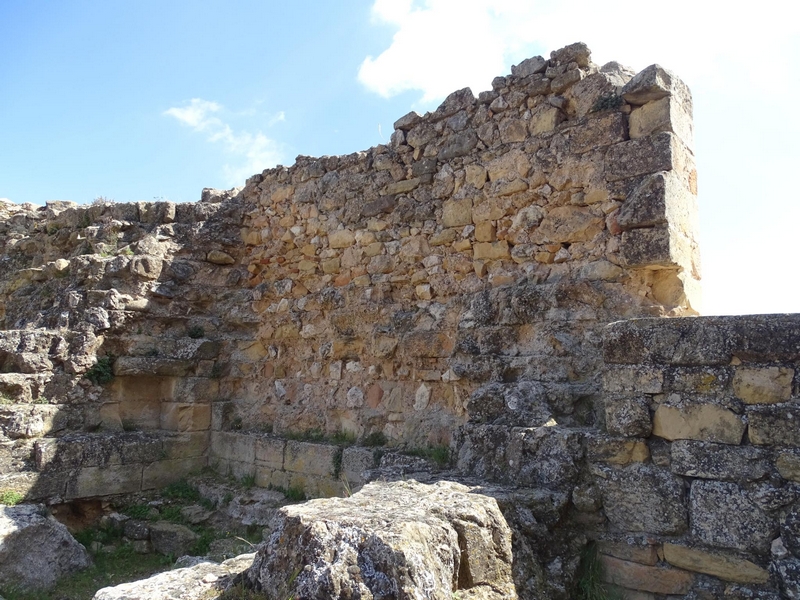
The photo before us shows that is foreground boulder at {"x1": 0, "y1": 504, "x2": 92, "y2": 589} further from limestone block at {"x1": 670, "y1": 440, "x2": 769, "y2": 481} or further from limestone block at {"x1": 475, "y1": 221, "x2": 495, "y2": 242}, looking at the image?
limestone block at {"x1": 670, "y1": 440, "x2": 769, "y2": 481}

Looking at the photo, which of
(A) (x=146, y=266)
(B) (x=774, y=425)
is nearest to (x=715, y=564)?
(B) (x=774, y=425)

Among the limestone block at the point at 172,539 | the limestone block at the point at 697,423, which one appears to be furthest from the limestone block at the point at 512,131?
the limestone block at the point at 172,539

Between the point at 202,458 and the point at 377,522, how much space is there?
16.0 feet

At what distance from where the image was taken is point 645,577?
10.6 feet

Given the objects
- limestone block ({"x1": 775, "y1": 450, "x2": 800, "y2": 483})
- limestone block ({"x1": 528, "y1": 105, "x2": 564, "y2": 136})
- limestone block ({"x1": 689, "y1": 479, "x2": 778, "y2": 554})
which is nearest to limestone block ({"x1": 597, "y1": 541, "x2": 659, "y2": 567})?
limestone block ({"x1": 689, "y1": 479, "x2": 778, "y2": 554})

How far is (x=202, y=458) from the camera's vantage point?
271 inches

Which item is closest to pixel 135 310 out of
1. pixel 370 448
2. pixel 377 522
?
pixel 370 448

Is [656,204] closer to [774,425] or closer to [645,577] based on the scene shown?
[774,425]

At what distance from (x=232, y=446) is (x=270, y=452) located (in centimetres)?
65

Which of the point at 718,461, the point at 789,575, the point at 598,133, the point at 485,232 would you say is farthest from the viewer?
the point at 485,232

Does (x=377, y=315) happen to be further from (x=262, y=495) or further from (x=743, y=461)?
(x=743, y=461)

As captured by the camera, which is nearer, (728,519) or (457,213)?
(728,519)

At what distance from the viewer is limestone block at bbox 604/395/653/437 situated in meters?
3.37

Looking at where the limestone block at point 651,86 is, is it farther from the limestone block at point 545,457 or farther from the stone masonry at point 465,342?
the limestone block at point 545,457
